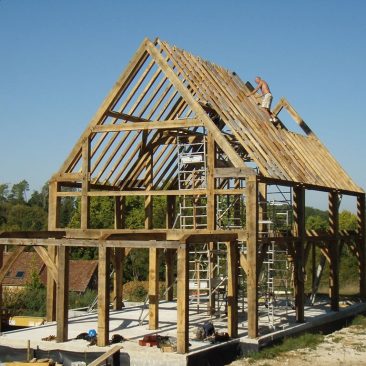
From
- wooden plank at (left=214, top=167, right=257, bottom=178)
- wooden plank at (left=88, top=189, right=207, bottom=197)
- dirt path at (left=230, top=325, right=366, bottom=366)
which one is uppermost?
wooden plank at (left=214, top=167, right=257, bottom=178)

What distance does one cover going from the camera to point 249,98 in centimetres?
2020

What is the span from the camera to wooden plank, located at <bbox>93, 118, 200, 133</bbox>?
54.2 feet

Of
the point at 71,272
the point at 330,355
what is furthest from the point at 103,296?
the point at 71,272

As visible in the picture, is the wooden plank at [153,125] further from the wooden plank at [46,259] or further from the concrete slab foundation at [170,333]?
the concrete slab foundation at [170,333]

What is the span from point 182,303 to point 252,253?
9.39ft

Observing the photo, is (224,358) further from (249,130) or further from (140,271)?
(140,271)

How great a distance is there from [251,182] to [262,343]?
3.73 metres

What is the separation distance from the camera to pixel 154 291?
1669 centimetres

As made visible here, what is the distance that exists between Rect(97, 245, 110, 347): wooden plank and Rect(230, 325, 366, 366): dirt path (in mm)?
2827

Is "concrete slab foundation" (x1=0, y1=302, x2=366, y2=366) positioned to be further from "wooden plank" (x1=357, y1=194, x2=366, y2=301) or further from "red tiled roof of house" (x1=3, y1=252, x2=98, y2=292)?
"red tiled roof of house" (x1=3, y1=252, x2=98, y2=292)

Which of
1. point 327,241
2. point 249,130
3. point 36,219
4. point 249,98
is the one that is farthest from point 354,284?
point 36,219

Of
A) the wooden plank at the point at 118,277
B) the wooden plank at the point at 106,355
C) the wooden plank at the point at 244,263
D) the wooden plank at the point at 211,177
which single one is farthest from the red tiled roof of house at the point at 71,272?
the wooden plank at the point at 106,355

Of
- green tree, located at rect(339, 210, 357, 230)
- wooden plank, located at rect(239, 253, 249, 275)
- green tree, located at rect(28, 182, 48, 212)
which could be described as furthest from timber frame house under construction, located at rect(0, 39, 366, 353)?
green tree, located at rect(28, 182, 48, 212)

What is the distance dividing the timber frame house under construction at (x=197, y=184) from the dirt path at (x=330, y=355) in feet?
3.26
